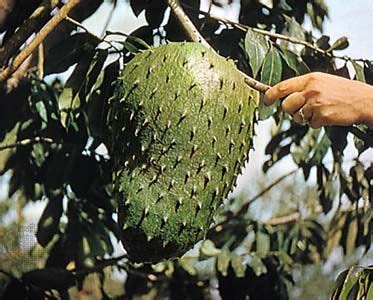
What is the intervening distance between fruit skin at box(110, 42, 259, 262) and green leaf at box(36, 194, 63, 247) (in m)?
0.99

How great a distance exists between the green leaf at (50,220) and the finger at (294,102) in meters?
1.13

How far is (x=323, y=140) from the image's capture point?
205cm

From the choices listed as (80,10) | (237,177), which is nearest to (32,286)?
(80,10)

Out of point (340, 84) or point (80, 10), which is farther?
point (80, 10)

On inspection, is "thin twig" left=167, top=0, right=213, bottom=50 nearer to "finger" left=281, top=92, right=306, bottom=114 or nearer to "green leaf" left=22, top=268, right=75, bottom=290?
"finger" left=281, top=92, right=306, bottom=114

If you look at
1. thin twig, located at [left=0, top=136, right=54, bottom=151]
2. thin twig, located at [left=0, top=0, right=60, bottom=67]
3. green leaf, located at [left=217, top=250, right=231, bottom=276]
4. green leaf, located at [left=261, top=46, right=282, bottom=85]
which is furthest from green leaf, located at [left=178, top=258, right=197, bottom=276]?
Answer: thin twig, located at [left=0, top=0, right=60, bottom=67]

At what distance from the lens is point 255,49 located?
5.06 ft

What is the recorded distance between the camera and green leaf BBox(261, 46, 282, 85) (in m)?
1.54

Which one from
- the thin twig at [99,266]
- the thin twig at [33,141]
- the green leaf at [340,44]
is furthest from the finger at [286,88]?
the thin twig at [99,266]

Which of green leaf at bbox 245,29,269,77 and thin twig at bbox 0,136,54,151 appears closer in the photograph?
green leaf at bbox 245,29,269,77

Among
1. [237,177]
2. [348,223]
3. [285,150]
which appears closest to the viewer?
[237,177]

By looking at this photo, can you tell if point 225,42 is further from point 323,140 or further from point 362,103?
point 362,103

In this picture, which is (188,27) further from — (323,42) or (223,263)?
(223,263)

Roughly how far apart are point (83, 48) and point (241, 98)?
0.56 m
